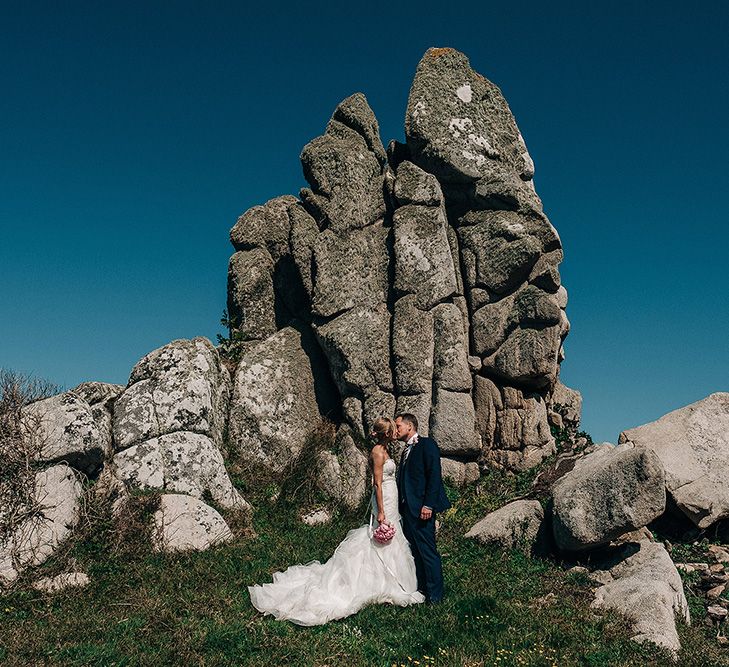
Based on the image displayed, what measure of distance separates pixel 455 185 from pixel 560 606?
1363cm

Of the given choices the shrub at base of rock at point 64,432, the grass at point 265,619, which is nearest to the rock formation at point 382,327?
the shrub at base of rock at point 64,432

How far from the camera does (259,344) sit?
21672mm

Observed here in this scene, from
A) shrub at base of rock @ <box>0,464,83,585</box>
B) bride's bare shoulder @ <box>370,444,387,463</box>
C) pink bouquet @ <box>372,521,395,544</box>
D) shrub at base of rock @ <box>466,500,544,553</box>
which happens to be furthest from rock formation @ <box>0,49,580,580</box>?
bride's bare shoulder @ <box>370,444,387,463</box>

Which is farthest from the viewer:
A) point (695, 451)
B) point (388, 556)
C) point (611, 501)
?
point (695, 451)

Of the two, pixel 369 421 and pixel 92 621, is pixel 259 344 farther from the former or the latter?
pixel 92 621

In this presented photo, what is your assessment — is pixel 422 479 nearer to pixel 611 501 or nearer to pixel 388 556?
pixel 388 556

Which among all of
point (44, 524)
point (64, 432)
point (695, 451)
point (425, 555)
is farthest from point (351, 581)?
point (695, 451)

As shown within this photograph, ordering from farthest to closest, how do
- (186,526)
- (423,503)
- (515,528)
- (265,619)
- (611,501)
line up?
(515,528)
(186,526)
(611,501)
(423,503)
(265,619)

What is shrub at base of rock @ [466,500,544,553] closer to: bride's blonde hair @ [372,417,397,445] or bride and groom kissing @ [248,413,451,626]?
bride and groom kissing @ [248,413,451,626]

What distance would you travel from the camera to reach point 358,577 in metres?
11.9

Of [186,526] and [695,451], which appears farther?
[695,451]

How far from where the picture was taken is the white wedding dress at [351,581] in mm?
11219

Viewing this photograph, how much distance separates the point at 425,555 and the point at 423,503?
2.76 feet

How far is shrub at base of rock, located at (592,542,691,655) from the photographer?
1129 cm
